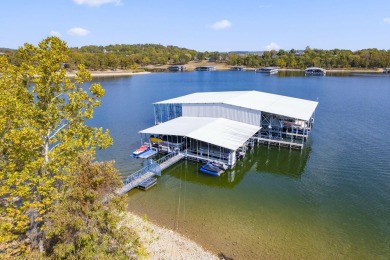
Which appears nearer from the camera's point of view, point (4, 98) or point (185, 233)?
point (4, 98)

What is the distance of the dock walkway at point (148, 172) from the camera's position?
93.1ft

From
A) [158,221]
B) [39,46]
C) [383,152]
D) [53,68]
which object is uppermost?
[39,46]

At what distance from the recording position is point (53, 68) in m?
13.5

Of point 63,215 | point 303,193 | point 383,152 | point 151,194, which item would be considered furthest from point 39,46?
point 383,152

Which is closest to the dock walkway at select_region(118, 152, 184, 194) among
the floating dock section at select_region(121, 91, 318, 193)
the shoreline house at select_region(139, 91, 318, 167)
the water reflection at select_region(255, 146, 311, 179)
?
the floating dock section at select_region(121, 91, 318, 193)

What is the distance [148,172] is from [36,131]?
61.5 ft

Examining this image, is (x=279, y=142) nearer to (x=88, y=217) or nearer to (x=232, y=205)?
(x=232, y=205)

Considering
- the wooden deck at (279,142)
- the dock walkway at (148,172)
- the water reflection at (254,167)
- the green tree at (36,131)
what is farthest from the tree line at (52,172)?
the wooden deck at (279,142)

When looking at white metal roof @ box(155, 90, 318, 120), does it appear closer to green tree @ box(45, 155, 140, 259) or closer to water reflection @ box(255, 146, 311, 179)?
water reflection @ box(255, 146, 311, 179)

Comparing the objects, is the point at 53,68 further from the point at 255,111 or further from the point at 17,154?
the point at 255,111

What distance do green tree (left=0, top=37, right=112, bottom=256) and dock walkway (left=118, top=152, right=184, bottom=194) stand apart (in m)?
13.4

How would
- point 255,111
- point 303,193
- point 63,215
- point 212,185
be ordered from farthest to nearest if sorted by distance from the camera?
point 255,111
point 212,185
point 303,193
point 63,215

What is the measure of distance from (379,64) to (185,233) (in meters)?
182

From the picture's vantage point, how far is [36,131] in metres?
13.2
